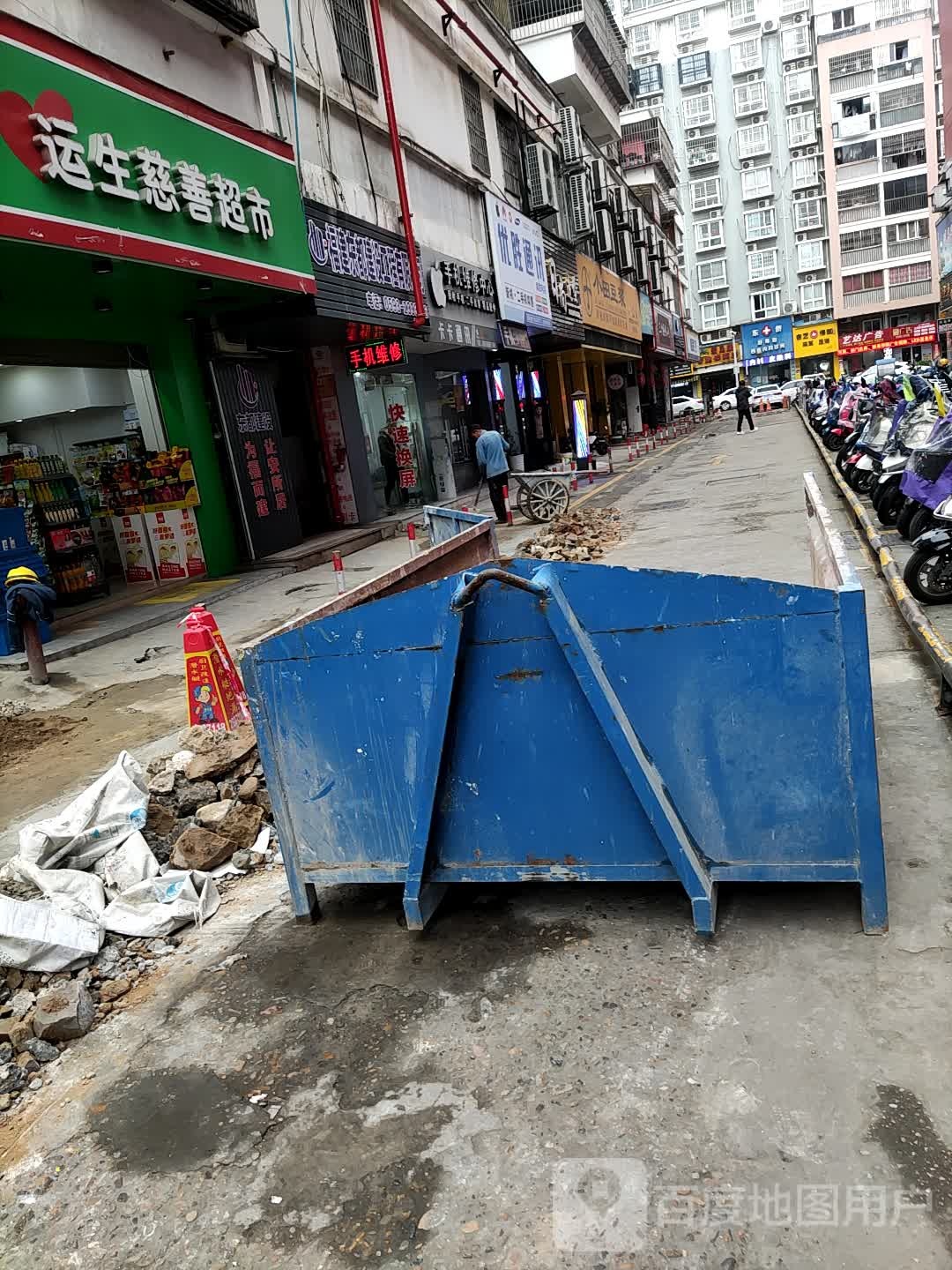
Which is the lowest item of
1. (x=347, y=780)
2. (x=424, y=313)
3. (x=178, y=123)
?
(x=347, y=780)

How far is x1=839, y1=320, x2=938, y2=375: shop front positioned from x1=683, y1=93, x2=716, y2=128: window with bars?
811 inches

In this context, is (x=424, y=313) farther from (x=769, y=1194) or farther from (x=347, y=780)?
(x=769, y=1194)

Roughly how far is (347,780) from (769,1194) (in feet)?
6.49

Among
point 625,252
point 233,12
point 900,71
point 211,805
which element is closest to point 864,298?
point 900,71

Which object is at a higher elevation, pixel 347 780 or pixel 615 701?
pixel 615 701

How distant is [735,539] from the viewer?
1065 cm

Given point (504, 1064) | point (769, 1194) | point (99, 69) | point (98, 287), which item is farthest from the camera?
point (98, 287)

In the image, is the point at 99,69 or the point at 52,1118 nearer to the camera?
the point at 52,1118

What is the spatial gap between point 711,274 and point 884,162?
565 inches

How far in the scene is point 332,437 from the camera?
666 inches

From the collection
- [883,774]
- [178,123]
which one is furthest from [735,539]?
[178,123]

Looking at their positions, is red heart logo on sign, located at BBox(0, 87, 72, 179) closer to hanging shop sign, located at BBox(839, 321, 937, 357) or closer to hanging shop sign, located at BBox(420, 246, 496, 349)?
hanging shop sign, located at BBox(420, 246, 496, 349)

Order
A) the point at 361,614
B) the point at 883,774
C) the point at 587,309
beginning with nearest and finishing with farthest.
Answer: the point at 361,614, the point at 883,774, the point at 587,309

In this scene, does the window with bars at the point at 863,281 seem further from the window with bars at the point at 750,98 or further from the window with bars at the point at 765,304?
the window with bars at the point at 750,98
